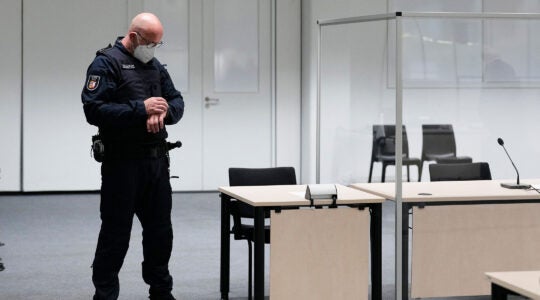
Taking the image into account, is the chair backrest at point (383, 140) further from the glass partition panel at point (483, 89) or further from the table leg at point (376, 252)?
the table leg at point (376, 252)

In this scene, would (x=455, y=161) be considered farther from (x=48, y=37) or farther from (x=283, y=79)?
(x=48, y=37)

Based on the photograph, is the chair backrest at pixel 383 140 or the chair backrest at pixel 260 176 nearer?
the chair backrest at pixel 260 176

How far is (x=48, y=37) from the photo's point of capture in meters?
9.57

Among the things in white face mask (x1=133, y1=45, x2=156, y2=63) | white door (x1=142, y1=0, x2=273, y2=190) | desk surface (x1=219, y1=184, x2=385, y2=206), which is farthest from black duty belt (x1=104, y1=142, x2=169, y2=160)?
white door (x1=142, y1=0, x2=273, y2=190)

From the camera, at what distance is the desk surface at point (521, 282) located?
2.64 metres

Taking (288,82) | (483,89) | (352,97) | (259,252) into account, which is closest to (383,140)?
(352,97)

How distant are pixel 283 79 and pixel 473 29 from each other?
3.99 meters

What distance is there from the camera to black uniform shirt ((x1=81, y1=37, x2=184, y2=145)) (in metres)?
4.49

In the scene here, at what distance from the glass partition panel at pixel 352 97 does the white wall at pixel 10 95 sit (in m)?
4.35

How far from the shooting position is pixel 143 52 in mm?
4668

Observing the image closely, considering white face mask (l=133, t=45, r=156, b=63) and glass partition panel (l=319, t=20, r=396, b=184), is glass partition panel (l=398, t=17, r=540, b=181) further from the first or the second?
white face mask (l=133, t=45, r=156, b=63)

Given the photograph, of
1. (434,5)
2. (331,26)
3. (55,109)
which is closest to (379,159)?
(331,26)

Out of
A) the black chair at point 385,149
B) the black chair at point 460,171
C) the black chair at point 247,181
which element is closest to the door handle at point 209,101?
the black chair at point 385,149

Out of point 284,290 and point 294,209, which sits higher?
point 294,209
